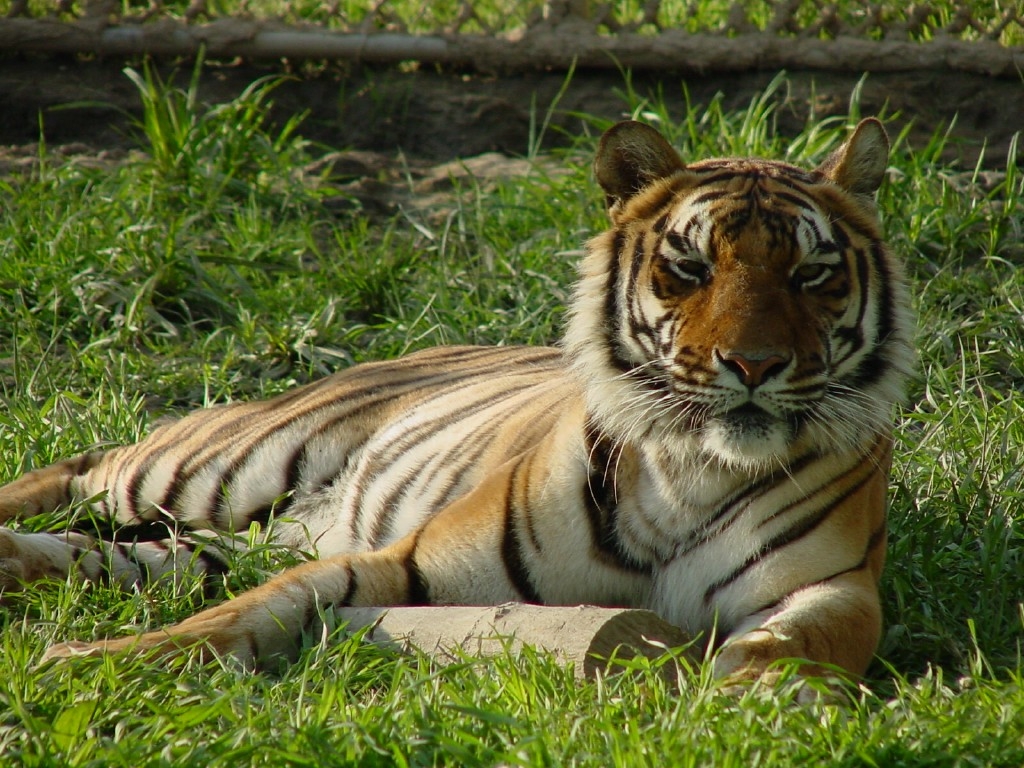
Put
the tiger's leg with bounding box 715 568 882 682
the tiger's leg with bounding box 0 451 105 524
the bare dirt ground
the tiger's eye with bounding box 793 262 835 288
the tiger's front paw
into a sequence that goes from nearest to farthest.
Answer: the tiger's front paw, the tiger's leg with bounding box 715 568 882 682, the tiger's eye with bounding box 793 262 835 288, the tiger's leg with bounding box 0 451 105 524, the bare dirt ground

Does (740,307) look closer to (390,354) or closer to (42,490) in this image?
(42,490)

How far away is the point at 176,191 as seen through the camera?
528 centimetres

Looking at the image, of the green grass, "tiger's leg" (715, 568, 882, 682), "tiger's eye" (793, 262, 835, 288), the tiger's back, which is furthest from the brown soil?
"tiger's leg" (715, 568, 882, 682)

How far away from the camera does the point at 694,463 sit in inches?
115

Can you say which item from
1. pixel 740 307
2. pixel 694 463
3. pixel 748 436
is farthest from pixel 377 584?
pixel 740 307

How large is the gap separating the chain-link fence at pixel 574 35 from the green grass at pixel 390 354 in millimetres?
254

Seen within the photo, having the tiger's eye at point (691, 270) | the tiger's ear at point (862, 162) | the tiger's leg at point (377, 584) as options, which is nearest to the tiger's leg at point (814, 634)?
the tiger's leg at point (377, 584)

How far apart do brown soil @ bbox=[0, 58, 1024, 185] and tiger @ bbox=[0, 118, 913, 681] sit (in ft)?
9.30

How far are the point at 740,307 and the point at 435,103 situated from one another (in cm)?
375

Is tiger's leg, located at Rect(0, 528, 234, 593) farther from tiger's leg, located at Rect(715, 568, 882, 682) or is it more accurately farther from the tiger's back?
tiger's leg, located at Rect(715, 568, 882, 682)

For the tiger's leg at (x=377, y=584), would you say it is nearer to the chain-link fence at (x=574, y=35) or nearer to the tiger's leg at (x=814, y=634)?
the tiger's leg at (x=814, y=634)

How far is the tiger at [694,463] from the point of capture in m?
2.71

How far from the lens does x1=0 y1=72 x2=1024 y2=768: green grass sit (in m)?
2.16

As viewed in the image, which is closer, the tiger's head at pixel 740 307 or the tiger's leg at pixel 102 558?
the tiger's head at pixel 740 307
